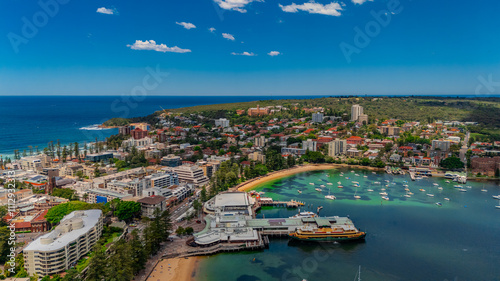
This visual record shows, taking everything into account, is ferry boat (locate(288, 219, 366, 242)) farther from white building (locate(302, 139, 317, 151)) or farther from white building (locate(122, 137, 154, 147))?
white building (locate(122, 137, 154, 147))

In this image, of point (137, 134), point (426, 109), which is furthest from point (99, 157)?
point (426, 109)

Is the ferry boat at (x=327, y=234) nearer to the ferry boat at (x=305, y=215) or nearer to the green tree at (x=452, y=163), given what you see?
the ferry boat at (x=305, y=215)

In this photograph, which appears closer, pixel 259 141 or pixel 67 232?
pixel 67 232

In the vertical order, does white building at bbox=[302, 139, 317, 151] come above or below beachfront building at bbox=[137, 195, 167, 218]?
above

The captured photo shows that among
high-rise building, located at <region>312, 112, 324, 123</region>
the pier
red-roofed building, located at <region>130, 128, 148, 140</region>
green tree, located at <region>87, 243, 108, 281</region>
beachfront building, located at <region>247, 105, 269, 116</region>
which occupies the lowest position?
the pier

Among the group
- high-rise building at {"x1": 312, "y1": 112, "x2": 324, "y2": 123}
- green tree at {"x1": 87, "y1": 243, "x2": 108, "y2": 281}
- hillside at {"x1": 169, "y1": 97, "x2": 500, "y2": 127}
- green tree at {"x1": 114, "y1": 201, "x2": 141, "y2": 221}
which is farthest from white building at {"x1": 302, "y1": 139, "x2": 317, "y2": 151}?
green tree at {"x1": 87, "y1": 243, "x2": 108, "y2": 281}

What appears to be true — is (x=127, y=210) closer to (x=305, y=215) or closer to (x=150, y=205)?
(x=150, y=205)
